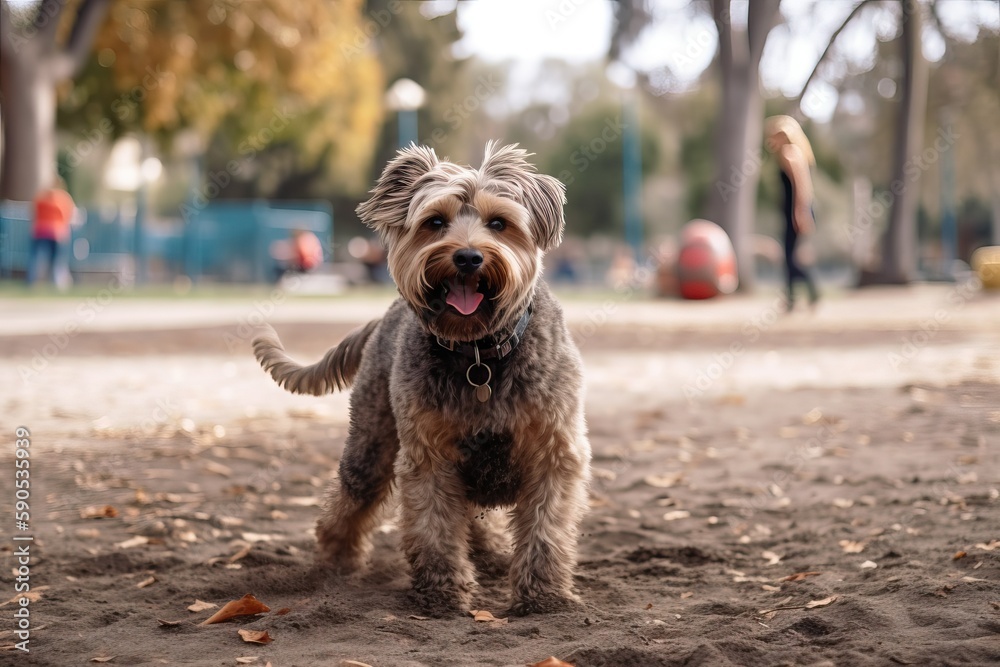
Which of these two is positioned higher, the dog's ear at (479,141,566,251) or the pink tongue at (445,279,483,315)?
the dog's ear at (479,141,566,251)

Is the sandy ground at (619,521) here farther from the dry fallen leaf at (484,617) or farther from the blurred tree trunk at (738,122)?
the blurred tree trunk at (738,122)

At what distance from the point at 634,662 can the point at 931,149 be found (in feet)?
110

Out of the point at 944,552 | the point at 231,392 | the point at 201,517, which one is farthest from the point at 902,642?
the point at 231,392

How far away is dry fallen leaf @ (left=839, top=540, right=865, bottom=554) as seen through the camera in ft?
14.6

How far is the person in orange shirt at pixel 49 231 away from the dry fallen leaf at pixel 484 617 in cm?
1986

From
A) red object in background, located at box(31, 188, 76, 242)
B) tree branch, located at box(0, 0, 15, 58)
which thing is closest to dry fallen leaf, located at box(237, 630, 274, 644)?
red object in background, located at box(31, 188, 76, 242)

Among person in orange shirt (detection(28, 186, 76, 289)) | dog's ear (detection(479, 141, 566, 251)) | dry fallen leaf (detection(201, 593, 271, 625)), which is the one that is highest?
person in orange shirt (detection(28, 186, 76, 289))

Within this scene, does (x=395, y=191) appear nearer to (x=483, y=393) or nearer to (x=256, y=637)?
(x=483, y=393)

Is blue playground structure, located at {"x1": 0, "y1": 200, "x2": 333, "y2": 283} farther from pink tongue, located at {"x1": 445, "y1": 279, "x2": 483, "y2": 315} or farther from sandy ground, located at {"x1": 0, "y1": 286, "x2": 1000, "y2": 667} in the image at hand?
pink tongue, located at {"x1": 445, "y1": 279, "x2": 483, "y2": 315}

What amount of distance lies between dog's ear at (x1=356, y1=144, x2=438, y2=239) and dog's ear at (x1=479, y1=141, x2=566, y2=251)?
28 cm

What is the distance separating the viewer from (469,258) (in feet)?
12.4

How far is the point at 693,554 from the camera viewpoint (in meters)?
4.62

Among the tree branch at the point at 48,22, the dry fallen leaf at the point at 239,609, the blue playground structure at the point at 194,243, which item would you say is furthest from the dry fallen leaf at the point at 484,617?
the blue playground structure at the point at 194,243

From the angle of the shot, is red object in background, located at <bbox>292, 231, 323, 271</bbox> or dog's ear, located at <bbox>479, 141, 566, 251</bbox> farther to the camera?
red object in background, located at <bbox>292, 231, 323, 271</bbox>
